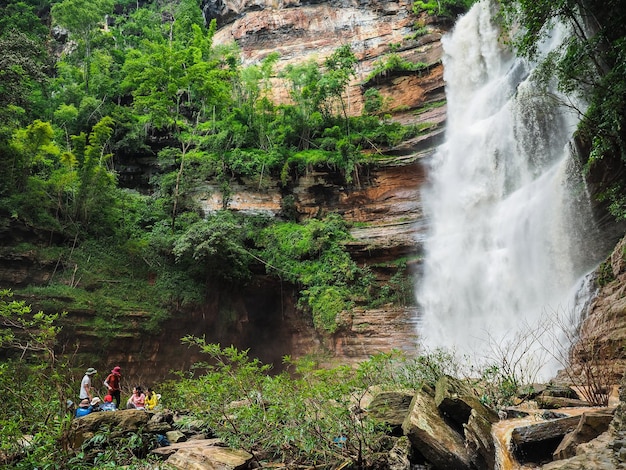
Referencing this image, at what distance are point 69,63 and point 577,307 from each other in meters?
27.6

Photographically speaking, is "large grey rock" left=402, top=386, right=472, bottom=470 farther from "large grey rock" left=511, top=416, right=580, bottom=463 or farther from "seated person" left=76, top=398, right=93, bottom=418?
"seated person" left=76, top=398, right=93, bottom=418

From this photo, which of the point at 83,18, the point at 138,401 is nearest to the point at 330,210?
the point at 138,401

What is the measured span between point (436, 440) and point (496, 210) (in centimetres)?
1204

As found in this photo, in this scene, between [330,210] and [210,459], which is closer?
[210,459]

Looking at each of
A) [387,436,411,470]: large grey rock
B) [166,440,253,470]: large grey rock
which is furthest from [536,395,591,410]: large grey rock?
[166,440,253,470]: large grey rock

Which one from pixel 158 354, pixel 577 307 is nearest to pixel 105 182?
pixel 158 354

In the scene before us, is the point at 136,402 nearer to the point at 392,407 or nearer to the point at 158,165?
the point at 392,407

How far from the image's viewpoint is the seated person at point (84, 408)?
635 cm

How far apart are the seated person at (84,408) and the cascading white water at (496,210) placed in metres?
8.30

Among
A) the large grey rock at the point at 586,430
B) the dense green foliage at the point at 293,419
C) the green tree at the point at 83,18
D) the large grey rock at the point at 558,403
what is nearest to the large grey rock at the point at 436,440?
the dense green foliage at the point at 293,419

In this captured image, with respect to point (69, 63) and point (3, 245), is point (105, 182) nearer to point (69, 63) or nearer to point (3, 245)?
point (3, 245)

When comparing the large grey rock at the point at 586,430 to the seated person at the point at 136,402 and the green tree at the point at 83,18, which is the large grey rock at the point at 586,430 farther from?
the green tree at the point at 83,18

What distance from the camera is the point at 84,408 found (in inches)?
258

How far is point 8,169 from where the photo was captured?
1451 cm
